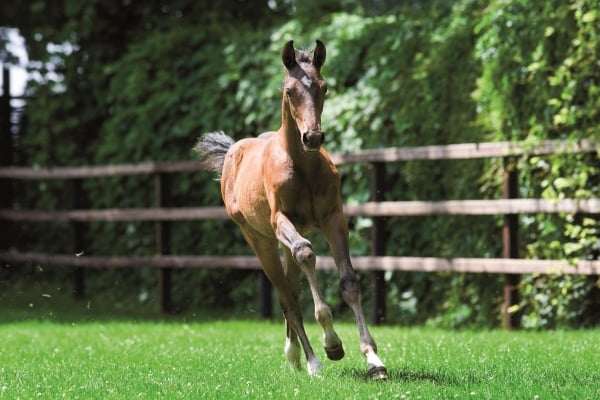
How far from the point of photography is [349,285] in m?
6.05

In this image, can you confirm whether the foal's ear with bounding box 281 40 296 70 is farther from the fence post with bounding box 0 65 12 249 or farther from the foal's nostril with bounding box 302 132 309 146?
the fence post with bounding box 0 65 12 249

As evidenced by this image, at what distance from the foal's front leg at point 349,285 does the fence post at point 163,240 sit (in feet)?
19.2

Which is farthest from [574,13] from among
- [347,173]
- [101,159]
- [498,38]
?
[101,159]

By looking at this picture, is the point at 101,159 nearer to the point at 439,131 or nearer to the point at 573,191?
the point at 439,131

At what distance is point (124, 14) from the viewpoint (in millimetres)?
14633

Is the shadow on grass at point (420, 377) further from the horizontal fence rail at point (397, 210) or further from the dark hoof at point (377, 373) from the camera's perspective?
the horizontal fence rail at point (397, 210)

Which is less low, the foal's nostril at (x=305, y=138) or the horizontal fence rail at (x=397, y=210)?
the foal's nostril at (x=305, y=138)

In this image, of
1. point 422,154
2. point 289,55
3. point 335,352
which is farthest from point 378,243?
point 335,352

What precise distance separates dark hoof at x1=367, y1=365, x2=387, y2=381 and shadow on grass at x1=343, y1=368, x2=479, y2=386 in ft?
0.09

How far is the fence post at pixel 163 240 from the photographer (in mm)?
12023

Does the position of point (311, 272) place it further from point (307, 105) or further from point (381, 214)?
point (381, 214)

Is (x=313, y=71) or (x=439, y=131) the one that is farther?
(x=439, y=131)

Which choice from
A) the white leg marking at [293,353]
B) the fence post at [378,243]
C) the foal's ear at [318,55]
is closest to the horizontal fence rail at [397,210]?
the fence post at [378,243]

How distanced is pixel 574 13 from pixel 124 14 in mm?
7493
